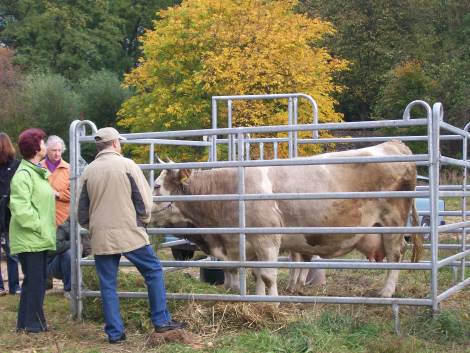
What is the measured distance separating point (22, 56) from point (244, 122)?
20.5 m

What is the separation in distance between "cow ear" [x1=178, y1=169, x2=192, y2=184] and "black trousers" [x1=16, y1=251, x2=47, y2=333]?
69.4 inches

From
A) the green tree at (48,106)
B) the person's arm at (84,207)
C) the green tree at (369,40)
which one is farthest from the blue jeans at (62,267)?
the green tree at (369,40)

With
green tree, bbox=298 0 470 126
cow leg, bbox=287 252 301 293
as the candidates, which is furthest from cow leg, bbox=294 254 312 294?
green tree, bbox=298 0 470 126

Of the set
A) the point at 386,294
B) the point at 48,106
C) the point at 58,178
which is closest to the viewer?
the point at 386,294

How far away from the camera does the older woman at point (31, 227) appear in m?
6.50

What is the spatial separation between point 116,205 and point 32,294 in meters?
1.23

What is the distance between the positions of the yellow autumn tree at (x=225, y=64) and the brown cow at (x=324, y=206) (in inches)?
478

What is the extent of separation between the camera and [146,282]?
623 cm

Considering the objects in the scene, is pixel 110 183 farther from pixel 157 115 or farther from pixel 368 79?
pixel 368 79

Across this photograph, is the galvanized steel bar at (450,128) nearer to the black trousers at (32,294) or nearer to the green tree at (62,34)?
the black trousers at (32,294)

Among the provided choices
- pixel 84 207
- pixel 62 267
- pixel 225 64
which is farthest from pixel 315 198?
pixel 225 64

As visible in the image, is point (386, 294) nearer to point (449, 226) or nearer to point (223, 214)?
point (449, 226)

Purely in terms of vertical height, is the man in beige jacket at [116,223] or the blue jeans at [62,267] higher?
the man in beige jacket at [116,223]

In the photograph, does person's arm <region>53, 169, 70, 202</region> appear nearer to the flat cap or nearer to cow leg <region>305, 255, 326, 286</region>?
the flat cap
